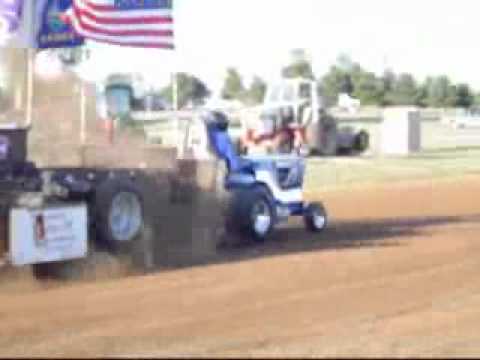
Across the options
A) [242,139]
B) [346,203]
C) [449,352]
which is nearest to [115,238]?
[449,352]

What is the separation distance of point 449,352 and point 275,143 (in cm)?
3308

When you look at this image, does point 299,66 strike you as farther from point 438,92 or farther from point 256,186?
point 256,186

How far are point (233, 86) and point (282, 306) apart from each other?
98032 mm

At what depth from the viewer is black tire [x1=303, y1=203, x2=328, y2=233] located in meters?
20.0

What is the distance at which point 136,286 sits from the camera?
1343 centimetres

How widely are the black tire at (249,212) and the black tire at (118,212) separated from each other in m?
2.59

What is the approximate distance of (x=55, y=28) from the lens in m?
17.8

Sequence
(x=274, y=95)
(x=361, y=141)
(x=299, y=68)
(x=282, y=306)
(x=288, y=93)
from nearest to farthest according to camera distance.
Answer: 1. (x=282, y=306)
2. (x=274, y=95)
3. (x=288, y=93)
4. (x=361, y=141)
5. (x=299, y=68)

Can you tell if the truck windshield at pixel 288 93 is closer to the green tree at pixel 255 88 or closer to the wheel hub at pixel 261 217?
the wheel hub at pixel 261 217

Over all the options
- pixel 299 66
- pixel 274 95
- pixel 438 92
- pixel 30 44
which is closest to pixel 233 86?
pixel 299 66

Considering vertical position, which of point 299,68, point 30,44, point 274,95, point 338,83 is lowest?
point 274,95

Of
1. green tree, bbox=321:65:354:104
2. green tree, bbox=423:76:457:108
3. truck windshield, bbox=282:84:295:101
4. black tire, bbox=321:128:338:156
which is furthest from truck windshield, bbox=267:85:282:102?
green tree, bbox=423:76:457:108

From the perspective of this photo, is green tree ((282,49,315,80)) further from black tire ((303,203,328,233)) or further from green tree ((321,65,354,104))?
black tire ((303,203,328,233))

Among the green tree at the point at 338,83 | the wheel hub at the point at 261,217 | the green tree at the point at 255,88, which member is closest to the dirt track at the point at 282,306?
the wheel hub at the point at 261,217
